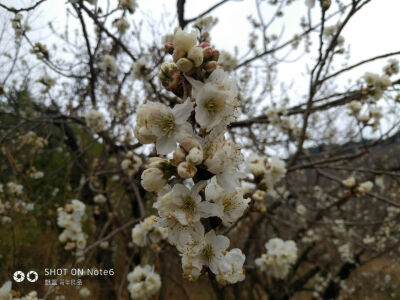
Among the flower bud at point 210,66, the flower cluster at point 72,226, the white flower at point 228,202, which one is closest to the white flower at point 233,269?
the white flower at point 228,202

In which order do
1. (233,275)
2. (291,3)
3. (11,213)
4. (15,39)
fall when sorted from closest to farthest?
(233,275) → (11,213) → (291,3) → (15,39)

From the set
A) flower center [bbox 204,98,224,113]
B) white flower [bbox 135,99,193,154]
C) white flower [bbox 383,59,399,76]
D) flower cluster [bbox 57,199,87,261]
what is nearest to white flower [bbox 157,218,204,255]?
white flower [bbox 135,99,193,154]

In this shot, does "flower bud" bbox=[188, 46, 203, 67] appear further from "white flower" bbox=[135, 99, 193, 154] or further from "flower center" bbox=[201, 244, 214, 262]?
"flower center" bbox=[201, 244, 214, 262]

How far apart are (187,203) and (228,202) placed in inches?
6.6

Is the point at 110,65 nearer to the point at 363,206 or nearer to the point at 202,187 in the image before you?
the point at 202,187

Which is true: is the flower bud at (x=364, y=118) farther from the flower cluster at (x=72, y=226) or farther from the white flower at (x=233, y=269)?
the flower cluster at (x=72, y=226)

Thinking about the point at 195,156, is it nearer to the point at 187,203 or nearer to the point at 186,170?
the point at 186,170

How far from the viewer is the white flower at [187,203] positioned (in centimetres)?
72

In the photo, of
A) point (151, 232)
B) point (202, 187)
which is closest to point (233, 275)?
point (202, 187)

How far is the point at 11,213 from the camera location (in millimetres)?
3607

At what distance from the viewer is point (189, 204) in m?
0.73

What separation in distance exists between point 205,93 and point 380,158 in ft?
33.7

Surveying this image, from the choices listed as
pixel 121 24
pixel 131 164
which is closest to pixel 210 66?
pixel 131 164

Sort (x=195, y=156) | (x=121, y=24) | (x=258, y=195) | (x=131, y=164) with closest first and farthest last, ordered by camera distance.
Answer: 1. (x=195, y=156)
2. (x=258, y=195)
3. (x=131, y=164)
4. (x=121, y=24)
